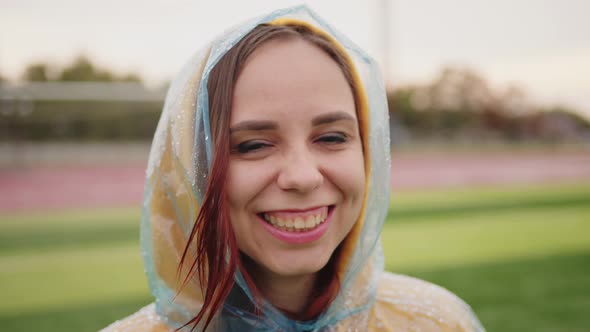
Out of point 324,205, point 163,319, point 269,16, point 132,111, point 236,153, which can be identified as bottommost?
point 132,111

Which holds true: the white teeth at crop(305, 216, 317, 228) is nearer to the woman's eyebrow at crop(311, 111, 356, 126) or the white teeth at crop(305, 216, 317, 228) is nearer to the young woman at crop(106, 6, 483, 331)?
the young woman at crop(106, 6, 483, 331)

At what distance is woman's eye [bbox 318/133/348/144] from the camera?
121 centimetres

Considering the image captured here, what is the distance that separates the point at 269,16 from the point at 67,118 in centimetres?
2098

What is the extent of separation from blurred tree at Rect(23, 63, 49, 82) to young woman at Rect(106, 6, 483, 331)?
2533 cm

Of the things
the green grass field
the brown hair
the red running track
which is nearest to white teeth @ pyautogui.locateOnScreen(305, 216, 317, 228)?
the brown hair

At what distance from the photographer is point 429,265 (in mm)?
5227

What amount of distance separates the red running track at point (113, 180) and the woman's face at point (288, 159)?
9.83 m

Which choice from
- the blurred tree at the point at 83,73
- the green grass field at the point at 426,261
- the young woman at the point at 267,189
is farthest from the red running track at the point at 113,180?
the young woman at the point at 267,189

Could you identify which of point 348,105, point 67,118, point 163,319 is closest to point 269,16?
point 348,105

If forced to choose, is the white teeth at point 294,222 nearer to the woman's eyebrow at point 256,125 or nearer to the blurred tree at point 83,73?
the woman's eyebrow at point 256,125

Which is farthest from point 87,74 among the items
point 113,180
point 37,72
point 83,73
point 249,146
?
point 249,146

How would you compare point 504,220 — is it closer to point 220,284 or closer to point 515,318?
point 515,318

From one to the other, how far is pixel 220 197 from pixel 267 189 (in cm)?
10

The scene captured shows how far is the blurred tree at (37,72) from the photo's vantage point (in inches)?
941
